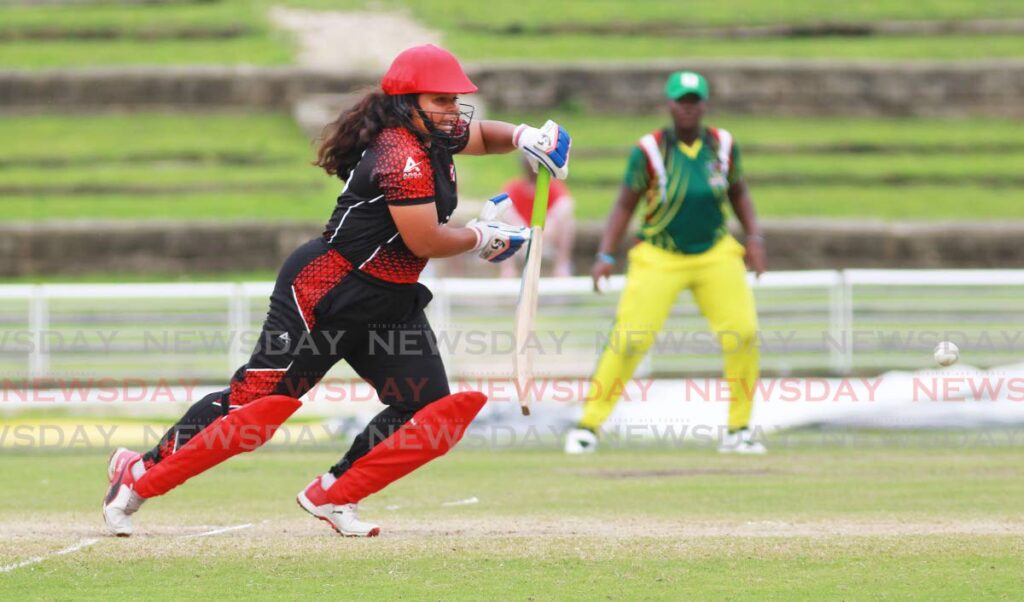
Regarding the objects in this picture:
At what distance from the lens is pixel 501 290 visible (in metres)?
13.6

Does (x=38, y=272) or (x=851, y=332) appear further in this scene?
(x=38, y=272)

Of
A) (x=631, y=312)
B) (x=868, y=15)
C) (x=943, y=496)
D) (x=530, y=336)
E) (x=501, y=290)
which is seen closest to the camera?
(x=530, y=336)

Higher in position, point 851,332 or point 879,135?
point 879,135

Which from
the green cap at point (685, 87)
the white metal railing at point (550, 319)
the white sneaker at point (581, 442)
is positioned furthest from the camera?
the white metal railing at point (550, 319)

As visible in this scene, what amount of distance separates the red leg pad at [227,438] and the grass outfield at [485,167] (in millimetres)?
12421

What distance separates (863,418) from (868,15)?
16759 mm

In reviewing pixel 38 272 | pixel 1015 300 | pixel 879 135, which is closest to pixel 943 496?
pixel 1015 300

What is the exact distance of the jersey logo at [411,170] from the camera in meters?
6.37

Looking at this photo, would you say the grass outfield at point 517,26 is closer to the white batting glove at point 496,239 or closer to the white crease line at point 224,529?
the white crease line at point 224,529

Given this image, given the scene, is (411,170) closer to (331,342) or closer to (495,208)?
(495,208)

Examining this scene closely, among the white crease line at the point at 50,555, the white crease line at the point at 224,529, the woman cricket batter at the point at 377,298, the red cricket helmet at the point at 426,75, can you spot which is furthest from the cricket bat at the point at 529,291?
the white crease line at the point at 50,555

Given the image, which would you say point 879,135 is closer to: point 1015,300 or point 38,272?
point 1015,300

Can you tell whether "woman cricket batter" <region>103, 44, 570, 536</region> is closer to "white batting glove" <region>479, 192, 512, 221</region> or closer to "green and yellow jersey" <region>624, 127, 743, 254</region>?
"white batting glove" <region>479, 192, 512, 221</region>

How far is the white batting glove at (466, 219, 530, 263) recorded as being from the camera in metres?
6.62
